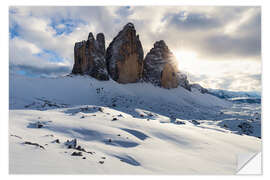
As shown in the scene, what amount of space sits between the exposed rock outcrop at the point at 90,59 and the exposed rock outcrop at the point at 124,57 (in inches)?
102

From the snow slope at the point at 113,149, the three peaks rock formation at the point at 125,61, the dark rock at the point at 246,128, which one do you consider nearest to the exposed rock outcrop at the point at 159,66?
the three peaks rock formation at the point at 125,61

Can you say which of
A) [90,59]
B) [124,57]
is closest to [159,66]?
[124,57]

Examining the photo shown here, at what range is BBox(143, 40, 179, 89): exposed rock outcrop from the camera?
34.6 metres

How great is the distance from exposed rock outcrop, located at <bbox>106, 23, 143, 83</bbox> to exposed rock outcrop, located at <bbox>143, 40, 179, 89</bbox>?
440 centimetres

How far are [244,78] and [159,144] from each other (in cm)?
506

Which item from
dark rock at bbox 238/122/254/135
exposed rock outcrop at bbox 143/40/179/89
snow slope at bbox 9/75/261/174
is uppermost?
exposed rock outcrop at bbox 143/40/179/89

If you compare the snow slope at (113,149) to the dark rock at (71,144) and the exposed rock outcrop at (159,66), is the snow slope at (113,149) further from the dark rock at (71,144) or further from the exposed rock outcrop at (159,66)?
the exposed rock outcrop at (159,66)

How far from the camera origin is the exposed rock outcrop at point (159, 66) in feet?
114

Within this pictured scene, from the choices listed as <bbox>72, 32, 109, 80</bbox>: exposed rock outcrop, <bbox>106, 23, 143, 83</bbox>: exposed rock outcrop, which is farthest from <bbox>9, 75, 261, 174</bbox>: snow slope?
<bbox>106, 23, 143, 83</bbox>: exposed rock outcrop

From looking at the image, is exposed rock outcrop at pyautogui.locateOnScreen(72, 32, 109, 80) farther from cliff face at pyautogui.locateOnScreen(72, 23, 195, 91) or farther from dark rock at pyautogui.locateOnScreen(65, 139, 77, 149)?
dark rock at pyautogui.locateOnScreen(65, 139, 77, 149)

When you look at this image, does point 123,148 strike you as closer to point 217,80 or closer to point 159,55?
point 217,80

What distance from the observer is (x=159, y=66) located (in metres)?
35.5
